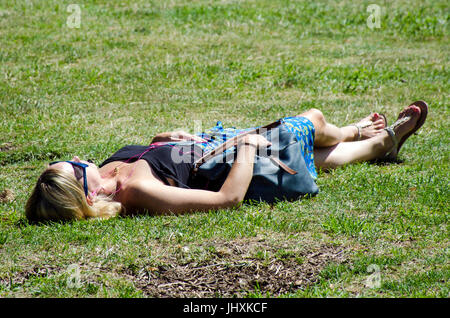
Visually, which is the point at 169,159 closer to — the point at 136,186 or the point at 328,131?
the point at 136,186

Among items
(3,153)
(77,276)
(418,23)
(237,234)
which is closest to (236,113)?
(3,153)

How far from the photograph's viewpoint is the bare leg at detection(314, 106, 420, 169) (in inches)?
214

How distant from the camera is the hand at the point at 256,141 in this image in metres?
4.58

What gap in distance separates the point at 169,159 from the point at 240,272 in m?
1.26

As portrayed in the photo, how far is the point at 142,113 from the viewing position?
7.42 m

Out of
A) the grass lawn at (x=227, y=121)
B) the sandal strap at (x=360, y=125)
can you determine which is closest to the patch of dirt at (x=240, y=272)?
the grass lawn at (x=227, y=121)

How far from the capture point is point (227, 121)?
23.4 ft

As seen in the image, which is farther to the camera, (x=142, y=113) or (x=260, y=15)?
(x=260, y=15)

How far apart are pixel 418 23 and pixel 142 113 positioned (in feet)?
22.4

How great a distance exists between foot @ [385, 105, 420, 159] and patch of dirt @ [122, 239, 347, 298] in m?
2.17

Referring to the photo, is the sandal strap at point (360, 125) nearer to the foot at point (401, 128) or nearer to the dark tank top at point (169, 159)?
the foot at point (401, 128)

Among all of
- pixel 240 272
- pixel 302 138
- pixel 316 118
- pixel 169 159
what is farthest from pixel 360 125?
pixel 240 272

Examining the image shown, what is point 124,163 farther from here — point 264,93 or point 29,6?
point 29,6

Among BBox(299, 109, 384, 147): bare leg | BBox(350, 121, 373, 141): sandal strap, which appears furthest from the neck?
BBox(350, 121, 373, 141): sandal strap
